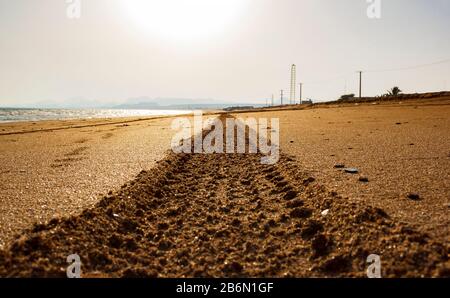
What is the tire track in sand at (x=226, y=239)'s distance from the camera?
2180 millimetres

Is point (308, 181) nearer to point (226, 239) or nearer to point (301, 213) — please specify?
point (301, 213)

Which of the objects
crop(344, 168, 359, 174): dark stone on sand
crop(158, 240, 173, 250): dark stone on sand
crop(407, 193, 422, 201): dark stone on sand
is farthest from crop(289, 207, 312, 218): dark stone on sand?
crop(344, 168, 359, 174): dark stone on sand

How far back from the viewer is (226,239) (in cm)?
283

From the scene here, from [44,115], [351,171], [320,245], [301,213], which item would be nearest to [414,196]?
[301,213]

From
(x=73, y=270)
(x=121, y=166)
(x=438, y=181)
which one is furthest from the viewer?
(x=121, y=166)

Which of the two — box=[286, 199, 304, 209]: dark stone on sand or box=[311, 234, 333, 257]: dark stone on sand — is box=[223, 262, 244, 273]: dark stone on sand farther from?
box=[286, 199, 304, 209]: dark stone on sand

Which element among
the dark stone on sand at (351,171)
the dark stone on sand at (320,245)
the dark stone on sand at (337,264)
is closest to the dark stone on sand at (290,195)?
the dark stone on sand at (351,171)

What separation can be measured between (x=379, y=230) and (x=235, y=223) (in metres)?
1.26

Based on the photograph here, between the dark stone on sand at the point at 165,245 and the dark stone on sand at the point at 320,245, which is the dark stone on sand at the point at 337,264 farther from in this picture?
the dark stone on sand at the point at 165,245

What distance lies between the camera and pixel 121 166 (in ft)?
18.1
